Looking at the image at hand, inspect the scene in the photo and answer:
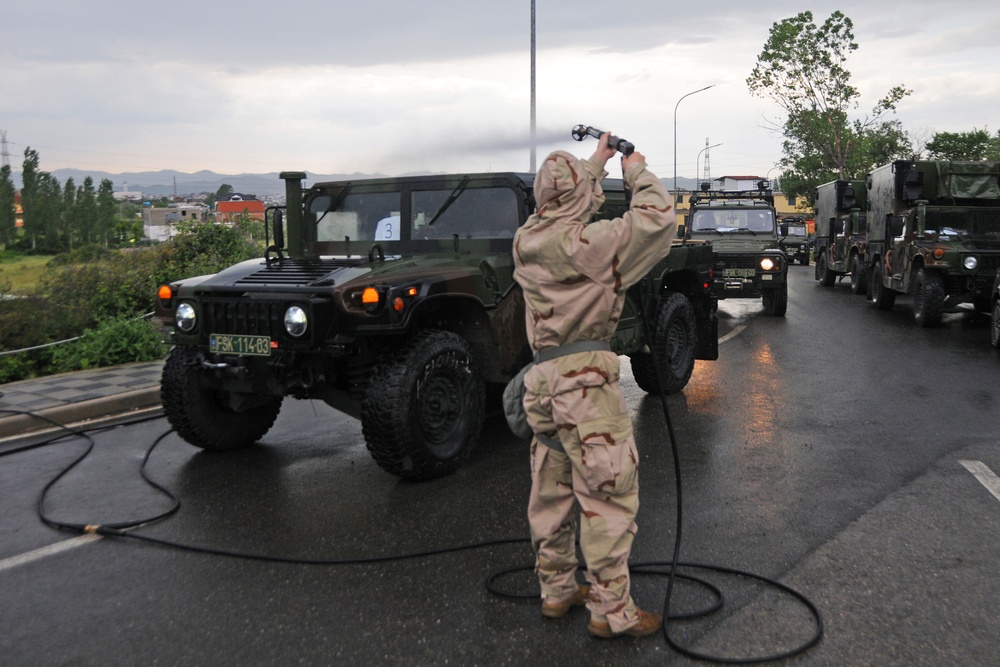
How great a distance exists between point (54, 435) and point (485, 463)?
3.38 m

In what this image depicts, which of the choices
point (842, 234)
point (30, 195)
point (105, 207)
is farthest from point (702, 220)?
point (105, 207)

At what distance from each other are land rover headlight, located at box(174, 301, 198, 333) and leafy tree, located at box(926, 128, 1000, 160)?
160 feet

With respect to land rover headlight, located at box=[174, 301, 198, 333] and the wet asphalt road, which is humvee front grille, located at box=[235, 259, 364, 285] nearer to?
land rover headlight, located at box=[174, 301, 198, 333]

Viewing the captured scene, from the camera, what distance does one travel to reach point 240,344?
18.7 feet

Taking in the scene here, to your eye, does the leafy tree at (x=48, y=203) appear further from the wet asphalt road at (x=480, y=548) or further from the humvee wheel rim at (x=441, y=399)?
the humvee wheel rim at (x=441, y=399)

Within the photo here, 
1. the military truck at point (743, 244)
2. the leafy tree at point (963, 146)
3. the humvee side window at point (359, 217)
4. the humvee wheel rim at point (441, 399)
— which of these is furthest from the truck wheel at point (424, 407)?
the leafy tree at point (963, 146)

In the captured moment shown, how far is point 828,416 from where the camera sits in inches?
302

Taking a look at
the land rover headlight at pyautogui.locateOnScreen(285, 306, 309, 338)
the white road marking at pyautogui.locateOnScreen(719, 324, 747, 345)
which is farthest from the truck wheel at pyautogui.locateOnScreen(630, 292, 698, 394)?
the white road marking at pyautogui.locateOnScreen(719, 324, 747, 345)

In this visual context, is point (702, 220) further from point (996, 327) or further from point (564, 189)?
point (564, 189)

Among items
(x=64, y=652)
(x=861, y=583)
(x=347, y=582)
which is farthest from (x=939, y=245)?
(x=64, y=652)

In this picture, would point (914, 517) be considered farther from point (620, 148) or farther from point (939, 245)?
point (939, 245)

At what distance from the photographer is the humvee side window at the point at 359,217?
23.2 ft

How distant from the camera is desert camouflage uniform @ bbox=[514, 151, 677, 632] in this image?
3.60m

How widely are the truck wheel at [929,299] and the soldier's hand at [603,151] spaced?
462 inches
